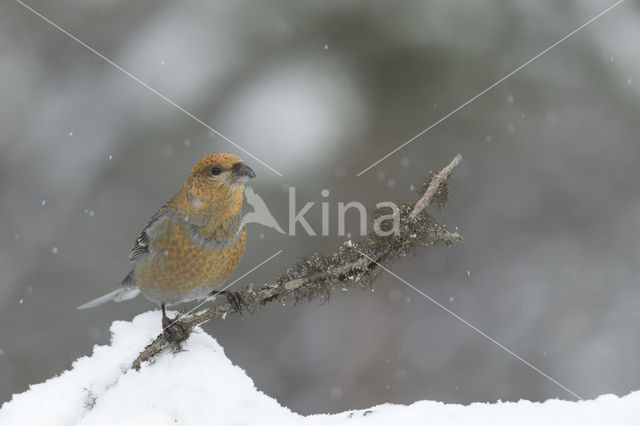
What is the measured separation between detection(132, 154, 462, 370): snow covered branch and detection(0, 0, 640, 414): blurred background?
3479mm

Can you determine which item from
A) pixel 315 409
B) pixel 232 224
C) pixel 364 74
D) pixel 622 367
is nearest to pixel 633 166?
pixel 622 367

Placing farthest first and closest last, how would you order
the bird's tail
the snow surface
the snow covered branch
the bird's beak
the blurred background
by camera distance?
the blurred background → the bird's tail → the bird's beak → the snow covered branch → the snow surface

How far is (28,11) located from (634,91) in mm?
5964

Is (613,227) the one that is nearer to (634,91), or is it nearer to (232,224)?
(634,91)

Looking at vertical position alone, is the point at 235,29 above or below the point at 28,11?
above

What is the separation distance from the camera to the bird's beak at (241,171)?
3.11m

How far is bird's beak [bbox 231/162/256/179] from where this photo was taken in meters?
3.11

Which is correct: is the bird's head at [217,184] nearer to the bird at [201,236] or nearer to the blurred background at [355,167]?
the bird at [201,236]

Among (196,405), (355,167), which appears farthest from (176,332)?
(355,167)

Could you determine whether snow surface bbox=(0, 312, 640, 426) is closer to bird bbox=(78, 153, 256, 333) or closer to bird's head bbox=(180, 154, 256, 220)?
bird bbox=(78, 153, 256, 333)

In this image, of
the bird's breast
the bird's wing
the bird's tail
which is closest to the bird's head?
the bird's breast

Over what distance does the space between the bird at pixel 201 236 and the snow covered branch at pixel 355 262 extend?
28.2 inches

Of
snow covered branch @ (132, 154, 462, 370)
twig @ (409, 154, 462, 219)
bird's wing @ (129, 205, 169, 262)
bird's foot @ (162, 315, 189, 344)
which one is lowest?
bird's wing @ (129, 205, 169, 262)

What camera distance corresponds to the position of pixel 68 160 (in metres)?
6.42
